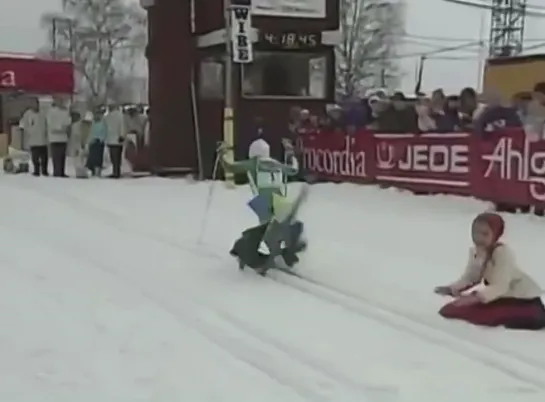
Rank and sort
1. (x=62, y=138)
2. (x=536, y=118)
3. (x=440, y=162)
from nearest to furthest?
(x=536, y=118) < (x=440, y=162) < (x=62, y=138)

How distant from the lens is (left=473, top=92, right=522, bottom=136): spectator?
527 inches

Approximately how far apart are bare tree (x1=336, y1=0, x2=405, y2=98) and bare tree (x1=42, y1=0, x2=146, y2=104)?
45.2 ft

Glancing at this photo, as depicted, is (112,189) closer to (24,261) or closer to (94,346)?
(24,261)

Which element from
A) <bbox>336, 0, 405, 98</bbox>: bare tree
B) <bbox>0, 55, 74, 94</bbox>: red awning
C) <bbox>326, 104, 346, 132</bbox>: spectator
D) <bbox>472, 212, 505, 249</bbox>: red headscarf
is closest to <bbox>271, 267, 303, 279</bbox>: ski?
<bbox>472, 212, 505, 249</bbox>: red headscarf

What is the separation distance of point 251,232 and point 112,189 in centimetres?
881

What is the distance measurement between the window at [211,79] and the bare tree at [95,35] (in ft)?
134

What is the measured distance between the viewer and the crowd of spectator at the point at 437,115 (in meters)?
13.3

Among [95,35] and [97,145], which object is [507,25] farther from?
[97,145]

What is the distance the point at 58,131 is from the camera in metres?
20.7

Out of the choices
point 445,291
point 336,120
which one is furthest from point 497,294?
point 336,120

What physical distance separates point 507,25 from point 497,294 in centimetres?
4712

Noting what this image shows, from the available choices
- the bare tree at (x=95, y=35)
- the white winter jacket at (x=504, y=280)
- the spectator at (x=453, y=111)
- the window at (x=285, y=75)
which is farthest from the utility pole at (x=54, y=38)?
the white winter jacket at (x=504, y=280)

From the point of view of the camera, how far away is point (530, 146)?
12.8 meters

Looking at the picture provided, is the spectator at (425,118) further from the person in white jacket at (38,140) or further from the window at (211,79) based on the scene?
the person in white jacket at (38,140)
